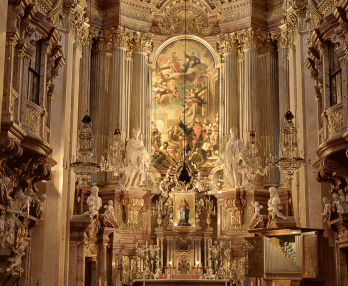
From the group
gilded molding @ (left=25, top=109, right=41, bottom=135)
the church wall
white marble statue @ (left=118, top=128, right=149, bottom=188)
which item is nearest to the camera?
gilded molding @ (left=25, top=109, right=41, bottom=135)

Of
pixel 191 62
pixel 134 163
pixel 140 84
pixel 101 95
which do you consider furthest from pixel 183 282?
pixel 191 62

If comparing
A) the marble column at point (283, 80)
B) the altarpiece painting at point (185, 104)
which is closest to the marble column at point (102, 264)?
the altarpiece painting at point (185, 104)

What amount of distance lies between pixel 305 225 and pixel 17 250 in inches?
352

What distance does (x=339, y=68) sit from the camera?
50.4 ft

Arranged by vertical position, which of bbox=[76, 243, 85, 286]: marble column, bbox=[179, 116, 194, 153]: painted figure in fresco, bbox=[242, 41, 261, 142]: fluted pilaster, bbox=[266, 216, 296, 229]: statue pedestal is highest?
bbox=[242, 41, 261, 142]: fluted pilaster

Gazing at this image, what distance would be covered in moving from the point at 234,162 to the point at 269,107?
279 cm

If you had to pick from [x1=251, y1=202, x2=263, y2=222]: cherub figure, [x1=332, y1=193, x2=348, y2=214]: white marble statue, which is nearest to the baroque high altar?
[x1=332, y1=193, x2=348, y2=214]: white marble statue

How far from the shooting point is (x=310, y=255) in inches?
679

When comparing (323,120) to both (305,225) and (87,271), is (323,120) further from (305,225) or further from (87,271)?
(87,271)

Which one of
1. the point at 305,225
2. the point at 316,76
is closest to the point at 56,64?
the point at 316,76

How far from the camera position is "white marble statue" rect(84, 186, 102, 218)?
21242 millimetres

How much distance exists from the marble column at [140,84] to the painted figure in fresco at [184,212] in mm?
3417

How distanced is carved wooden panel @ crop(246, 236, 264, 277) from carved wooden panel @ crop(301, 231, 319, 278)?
230cm

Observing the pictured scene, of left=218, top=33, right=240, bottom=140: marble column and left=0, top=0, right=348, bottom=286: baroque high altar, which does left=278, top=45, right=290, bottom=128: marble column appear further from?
left=218, top=33, right=240, bottom=140: marble column
